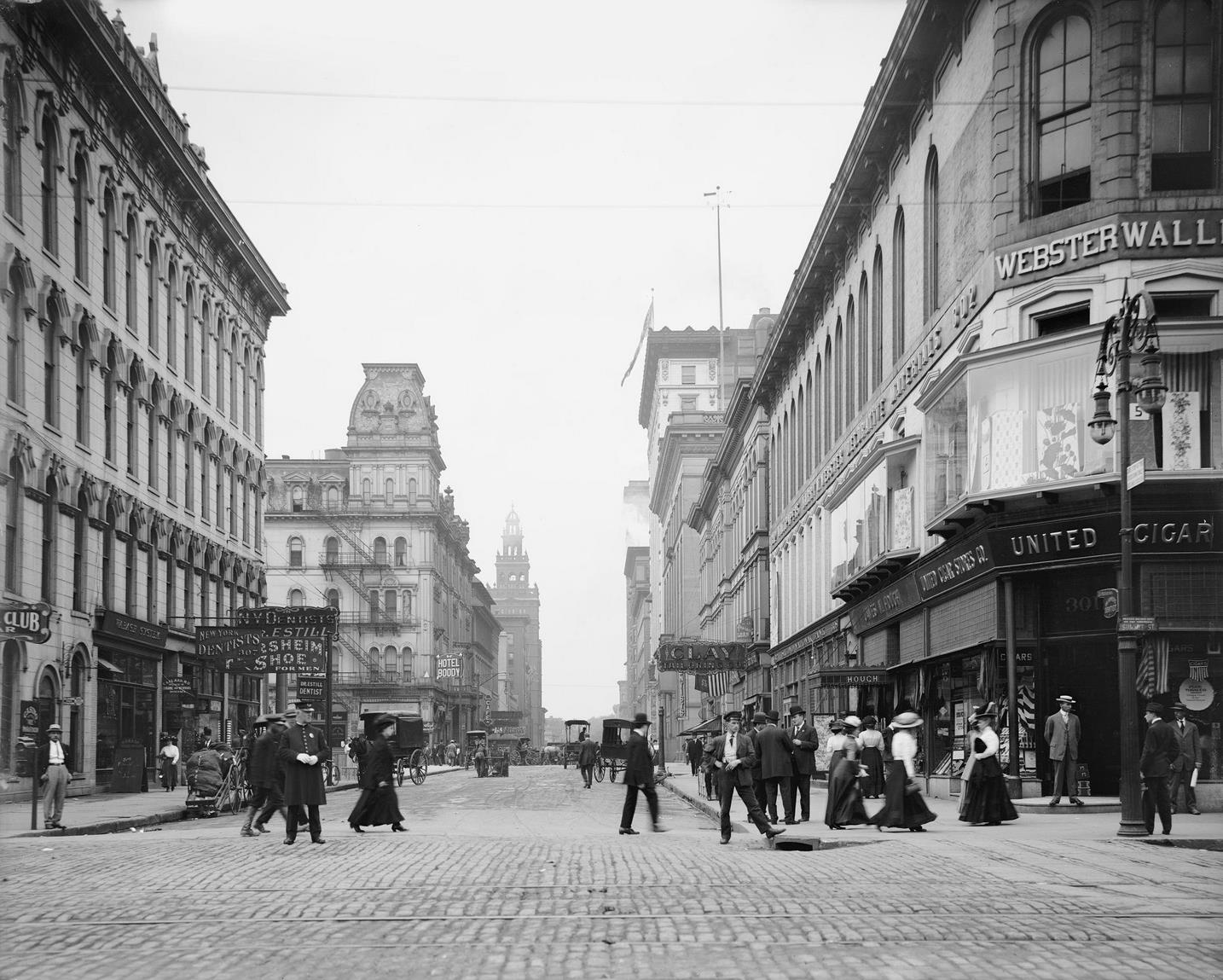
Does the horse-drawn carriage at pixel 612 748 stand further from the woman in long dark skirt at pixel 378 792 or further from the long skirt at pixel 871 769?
the woman in long dark skirt at pixel 378 792

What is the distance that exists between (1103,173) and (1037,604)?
6.87 m

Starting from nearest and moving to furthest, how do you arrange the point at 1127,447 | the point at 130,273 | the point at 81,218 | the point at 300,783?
the point at 1127,447 → the point at 300,783 → the point at 81,218 → the point at 130,273

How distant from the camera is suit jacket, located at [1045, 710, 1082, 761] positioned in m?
23.6

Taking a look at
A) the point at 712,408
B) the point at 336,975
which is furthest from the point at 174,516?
the point at 712,408

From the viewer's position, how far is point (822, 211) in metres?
40.8

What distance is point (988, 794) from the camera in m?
21.2

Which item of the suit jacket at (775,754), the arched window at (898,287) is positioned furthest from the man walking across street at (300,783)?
the arched window at (898,287)

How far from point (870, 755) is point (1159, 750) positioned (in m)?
5.96

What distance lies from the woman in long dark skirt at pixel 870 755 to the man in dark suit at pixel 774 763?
104 centimetres

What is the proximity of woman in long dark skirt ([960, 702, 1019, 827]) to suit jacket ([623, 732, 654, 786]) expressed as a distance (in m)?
4.44

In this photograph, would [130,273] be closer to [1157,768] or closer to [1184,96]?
[1184,96]

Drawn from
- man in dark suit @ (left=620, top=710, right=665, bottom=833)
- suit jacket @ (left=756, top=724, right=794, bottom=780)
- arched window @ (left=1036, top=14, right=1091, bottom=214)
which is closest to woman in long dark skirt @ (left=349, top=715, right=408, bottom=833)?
man in dark suit @ (left=620, top=710, right=665, bottom=833)

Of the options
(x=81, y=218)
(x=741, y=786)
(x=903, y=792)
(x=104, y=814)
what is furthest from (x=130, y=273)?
(x=903, y=792)

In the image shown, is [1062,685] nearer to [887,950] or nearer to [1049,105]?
[1049,105]
